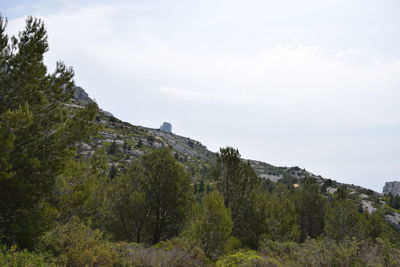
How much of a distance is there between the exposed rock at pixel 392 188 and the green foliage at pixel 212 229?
620 feet

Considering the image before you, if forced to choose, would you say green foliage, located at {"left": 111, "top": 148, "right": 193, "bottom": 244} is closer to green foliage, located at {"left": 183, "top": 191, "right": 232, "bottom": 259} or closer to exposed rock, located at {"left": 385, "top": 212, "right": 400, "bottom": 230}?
green foliage, located at {"left": 183, "top": 191, "right": 232, "bottom": 259}

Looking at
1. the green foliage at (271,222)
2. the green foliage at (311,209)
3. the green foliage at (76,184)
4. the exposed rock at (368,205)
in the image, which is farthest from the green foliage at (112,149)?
the green foliage at (76,184)

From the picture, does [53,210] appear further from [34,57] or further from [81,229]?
[34,57]

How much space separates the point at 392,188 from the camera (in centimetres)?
17788

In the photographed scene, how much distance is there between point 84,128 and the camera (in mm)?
9859

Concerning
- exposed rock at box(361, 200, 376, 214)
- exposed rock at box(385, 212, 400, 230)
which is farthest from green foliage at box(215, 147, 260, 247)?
exposed rock at box(361, 200, 376, 214)

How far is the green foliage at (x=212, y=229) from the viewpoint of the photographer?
18484 millimetres

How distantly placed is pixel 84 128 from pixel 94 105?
3.33 feet

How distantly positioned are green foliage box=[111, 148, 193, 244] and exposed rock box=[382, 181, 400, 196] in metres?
187

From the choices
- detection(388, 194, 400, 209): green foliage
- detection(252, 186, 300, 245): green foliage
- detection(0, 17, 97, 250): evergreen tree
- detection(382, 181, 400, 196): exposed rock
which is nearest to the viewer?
detection(0, 17, 97, 250): evergreen tree

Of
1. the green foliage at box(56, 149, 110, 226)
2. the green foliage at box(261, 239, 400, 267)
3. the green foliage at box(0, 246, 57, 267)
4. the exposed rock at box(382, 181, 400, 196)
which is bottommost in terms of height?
the green foliage at box(0, 246, 57, 267)

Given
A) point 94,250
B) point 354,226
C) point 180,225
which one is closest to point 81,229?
point 94,250

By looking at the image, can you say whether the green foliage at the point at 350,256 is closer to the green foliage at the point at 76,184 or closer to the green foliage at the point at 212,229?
the green foliage at the point at 212,229

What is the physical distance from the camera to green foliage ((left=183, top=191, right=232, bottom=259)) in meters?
18.5
